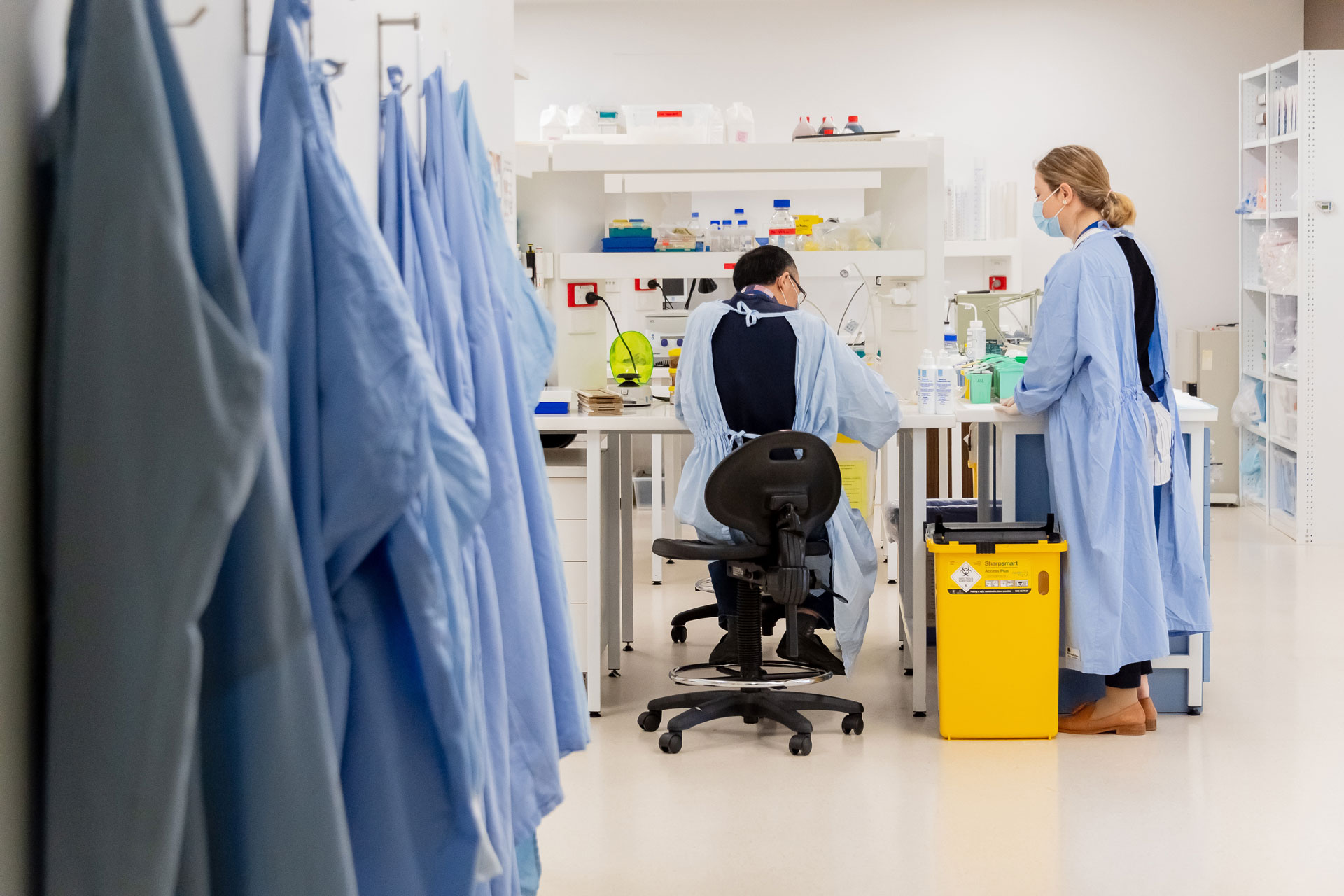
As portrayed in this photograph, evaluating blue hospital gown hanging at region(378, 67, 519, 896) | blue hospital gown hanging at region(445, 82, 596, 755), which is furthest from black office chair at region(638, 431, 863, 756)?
blue hospital gown hanging at region(378, 67, 519, 896)

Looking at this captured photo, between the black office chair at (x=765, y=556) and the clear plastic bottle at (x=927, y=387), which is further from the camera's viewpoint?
the clear plastic bottle at (x=927, y=387)

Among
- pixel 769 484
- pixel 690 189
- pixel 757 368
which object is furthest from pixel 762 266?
pixel 690 189

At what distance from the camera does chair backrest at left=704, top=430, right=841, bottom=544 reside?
354 cm

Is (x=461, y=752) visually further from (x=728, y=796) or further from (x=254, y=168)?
(x=728, y=796)

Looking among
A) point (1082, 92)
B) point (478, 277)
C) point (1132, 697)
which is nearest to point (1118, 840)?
point (1132, 697)

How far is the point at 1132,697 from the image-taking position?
3.79m

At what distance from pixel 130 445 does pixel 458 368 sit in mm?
612

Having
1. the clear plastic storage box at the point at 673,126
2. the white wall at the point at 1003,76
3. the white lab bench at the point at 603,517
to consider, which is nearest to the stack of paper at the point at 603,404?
the white lab bench at the point at 603,517

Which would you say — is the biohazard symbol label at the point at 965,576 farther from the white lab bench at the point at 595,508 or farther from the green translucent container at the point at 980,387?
the white lab bench at the point at 595,508

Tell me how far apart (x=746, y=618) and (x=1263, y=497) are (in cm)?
475

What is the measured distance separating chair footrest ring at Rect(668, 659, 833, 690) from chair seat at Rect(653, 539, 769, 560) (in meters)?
0.41

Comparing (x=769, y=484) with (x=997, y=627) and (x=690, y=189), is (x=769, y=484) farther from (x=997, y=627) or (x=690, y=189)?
(x=690, y=189)

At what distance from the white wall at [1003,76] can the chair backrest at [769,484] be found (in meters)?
5.03

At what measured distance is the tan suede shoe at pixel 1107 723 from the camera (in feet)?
12.4
